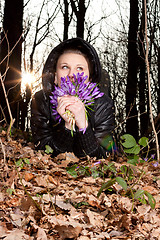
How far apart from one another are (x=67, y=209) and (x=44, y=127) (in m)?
1.65

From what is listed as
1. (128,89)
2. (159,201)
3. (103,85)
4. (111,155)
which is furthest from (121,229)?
(128,89)

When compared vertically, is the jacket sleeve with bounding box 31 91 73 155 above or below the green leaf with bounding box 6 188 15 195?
above

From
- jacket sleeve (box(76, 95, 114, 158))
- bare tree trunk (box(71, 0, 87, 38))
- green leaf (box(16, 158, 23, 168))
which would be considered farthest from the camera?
bare tree trunk (box(71, 0, 87, 38))

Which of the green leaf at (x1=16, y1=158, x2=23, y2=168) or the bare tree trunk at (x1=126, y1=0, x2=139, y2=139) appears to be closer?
the green leaf at (x1=16, y1=158, x2=23, y2=168)

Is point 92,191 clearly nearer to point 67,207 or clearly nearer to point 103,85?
point 67,207

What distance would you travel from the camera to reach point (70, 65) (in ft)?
11.4

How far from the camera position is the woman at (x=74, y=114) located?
3.44 m

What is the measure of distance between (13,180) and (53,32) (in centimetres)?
1199

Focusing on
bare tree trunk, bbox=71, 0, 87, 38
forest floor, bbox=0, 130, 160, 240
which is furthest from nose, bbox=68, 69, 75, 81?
bare tree trunk, bbox=71, 0, 87, 38

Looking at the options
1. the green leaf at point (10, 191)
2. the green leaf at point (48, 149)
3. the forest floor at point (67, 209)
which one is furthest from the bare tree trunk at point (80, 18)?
the green leaf at point (10, 191)

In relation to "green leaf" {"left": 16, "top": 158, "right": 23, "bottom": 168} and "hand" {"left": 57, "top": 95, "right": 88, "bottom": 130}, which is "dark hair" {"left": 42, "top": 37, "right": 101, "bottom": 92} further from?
"green leaf" {"left": 16, "top": 158, "right": 23, "bottom": 168}


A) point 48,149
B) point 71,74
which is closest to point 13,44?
point 71,74

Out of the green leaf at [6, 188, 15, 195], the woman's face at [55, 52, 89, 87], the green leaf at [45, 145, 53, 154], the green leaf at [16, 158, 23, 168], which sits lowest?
the green leaf at [6, 188, 15, 195]

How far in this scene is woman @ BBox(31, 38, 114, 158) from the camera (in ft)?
11.3
